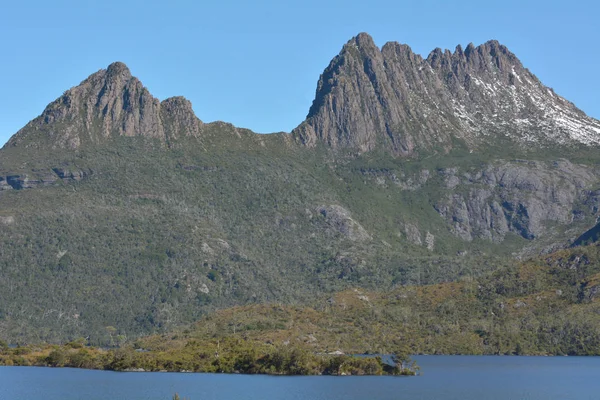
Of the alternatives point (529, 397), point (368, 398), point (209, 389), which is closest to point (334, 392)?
point (368, 398)

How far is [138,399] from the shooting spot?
17675cm

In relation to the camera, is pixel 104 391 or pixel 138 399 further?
pixel 104 391

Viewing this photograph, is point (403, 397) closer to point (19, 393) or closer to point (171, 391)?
point (171, 391)

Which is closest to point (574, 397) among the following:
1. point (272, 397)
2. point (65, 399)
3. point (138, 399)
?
point (272, 397)

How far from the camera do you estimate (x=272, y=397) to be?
184 meters

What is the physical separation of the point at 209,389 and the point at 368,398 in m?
31.7

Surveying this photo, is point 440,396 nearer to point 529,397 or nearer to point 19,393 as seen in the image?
point 529,397

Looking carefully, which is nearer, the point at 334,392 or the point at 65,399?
the point at 65,399

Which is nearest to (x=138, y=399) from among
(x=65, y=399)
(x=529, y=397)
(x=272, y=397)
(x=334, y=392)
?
(x=65, y=399)

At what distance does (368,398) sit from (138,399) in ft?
137

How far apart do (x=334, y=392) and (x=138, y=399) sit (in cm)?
3879

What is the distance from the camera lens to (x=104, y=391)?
19075 centimetres

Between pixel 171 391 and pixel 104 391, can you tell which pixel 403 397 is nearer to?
pixel 171 391

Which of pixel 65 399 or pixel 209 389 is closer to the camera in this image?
pixel 65 399
